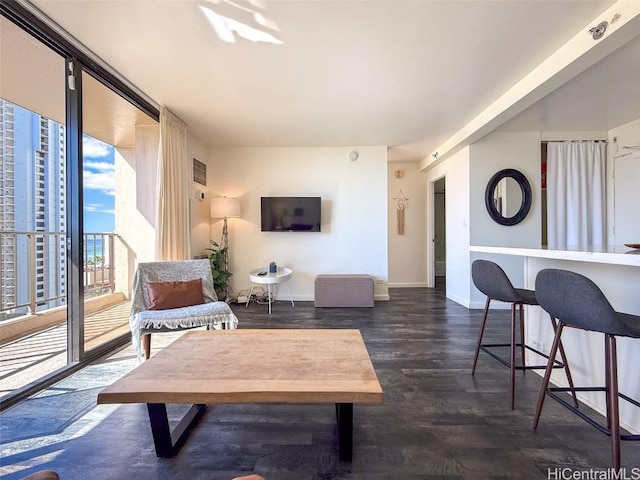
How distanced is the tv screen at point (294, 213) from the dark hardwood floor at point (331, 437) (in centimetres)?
283

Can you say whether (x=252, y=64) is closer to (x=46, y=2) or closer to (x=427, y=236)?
(x=46, y=2)

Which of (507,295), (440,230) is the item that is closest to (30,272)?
(507,295)

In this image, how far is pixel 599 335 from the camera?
1.69m

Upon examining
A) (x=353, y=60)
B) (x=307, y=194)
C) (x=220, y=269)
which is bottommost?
(x=220, y=269)

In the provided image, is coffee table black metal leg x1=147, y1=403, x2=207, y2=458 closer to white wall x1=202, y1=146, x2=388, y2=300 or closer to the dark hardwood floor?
the dark hardwood floor

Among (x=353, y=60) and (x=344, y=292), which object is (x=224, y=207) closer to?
(x=344, y=292)

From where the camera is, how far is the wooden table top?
43.4 inches

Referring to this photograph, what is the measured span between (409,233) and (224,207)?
3789 millimetres

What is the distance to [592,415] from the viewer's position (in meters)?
1.68

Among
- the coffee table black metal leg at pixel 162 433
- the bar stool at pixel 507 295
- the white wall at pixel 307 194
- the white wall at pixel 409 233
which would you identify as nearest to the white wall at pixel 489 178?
the white wall at pixel 307 194

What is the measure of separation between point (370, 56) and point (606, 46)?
161 cm

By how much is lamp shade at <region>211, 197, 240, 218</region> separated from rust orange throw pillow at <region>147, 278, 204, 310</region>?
1.85 m

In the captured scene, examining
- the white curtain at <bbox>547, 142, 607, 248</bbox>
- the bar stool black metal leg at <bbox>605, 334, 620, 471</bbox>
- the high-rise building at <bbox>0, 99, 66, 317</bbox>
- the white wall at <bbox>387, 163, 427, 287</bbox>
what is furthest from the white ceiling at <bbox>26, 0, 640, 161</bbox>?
the white wall at <bbox>387, 163, 427, 287</bbox>

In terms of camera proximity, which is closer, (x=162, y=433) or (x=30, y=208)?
(x=162, y=433)
